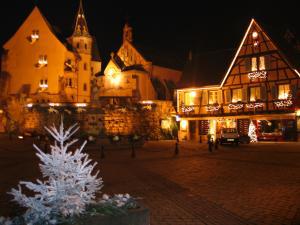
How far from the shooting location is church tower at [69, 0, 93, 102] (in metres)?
53.9

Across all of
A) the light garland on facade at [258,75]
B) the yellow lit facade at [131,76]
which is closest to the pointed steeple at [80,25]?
the yellow lit facade at [131,76]

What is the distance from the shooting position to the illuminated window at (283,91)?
114 feet

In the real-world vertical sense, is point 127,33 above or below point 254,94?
above

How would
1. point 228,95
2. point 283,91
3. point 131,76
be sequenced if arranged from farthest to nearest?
1. point 131,76
2. point 228,95
3. point 283,91

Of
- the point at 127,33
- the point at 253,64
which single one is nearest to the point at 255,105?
the point at 253,64

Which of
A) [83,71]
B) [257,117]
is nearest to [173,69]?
[83,71]

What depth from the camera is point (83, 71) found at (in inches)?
2148

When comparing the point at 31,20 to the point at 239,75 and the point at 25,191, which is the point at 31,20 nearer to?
the point at 239,75

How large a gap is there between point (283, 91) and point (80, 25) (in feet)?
104

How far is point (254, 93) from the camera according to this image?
37.0 meters

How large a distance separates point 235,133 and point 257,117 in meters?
4.69

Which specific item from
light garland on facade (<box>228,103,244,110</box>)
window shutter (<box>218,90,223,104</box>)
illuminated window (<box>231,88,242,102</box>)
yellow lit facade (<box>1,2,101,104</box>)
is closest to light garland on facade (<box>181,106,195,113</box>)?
window shutter (<box>218,90,223,104</box>)

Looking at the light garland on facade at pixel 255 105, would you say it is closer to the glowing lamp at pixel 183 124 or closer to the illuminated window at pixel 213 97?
the illuminated window at pixel 213 97

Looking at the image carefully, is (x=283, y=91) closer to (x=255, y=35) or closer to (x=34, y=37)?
(x=255, y=35)
